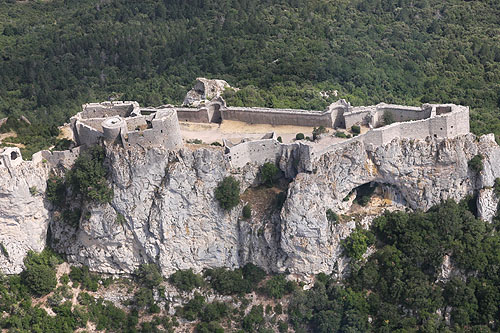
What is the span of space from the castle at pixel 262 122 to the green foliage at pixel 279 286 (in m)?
9.55

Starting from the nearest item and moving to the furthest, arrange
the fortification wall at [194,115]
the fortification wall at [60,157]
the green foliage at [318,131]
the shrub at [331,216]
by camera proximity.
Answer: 1. the shrub at [331,216]
2. the fortification wall at [60,157]
3. the green foliage at [318,131]
4. the fortification wall at [194,115]

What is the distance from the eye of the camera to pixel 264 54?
9106 centimetres

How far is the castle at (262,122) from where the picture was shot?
178ft

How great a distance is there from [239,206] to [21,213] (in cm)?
1719

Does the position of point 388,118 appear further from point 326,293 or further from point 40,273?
point 40,273

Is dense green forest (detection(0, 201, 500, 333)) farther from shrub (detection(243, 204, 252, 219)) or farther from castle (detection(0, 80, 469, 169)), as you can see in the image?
castle (detection(0, 80, 469, 169))

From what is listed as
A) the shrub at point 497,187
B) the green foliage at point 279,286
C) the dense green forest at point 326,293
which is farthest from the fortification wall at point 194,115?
the shrub at point 497,187

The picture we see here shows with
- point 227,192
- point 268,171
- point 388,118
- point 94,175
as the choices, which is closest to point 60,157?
point 94,175

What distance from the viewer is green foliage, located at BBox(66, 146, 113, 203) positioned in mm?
54906

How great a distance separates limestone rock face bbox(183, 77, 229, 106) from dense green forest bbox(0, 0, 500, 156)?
99.0 inches

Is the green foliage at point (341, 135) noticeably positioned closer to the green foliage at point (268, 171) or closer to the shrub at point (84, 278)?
the green foliage at point (268, 171)

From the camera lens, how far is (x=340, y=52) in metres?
89.8

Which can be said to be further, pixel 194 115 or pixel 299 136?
pixel 194 115

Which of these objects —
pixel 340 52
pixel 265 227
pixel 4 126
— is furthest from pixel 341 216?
pixel 340 52
